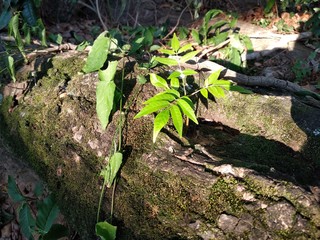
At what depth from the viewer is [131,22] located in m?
5.23

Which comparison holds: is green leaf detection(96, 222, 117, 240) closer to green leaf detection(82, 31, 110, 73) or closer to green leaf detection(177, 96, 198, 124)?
green leaf detection(177, 96, 198, 124)

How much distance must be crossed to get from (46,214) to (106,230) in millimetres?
424

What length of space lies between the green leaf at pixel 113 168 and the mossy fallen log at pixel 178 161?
40mm

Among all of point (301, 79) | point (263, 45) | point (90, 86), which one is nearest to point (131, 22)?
point (263, 45)

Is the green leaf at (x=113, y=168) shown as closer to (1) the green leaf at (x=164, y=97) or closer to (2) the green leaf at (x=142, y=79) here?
(1) the green leaf at (x=164, y=97)

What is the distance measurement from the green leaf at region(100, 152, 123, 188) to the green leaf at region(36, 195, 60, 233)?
325 mm

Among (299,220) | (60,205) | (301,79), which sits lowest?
(301,79)

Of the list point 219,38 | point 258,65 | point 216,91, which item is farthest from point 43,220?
point 258,65

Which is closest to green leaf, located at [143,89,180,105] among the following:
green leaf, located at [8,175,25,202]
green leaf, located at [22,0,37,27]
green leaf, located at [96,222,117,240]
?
green leaf, located at [96,222,117,240]

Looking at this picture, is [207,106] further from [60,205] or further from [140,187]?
[60,205]

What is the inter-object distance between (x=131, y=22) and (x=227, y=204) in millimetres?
4516

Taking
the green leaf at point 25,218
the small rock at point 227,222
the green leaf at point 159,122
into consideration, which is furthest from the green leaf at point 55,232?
the small rock at point 227,222

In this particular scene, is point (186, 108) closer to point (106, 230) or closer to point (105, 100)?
point (105, 100)

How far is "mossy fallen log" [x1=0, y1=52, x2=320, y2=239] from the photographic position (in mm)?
1133
